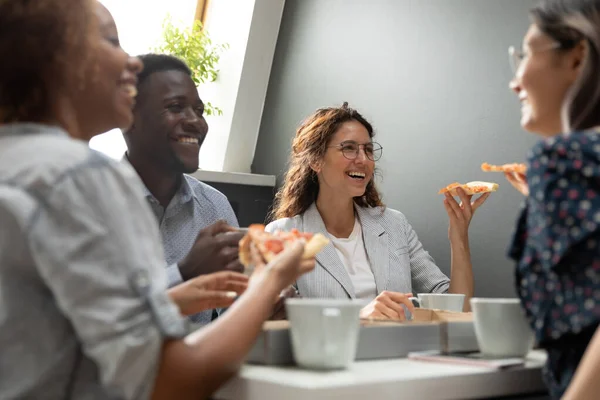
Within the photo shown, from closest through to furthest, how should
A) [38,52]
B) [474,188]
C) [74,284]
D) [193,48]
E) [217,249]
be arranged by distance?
[74,284] → [38,52] → [217,249] → [474,188] → [193,48]

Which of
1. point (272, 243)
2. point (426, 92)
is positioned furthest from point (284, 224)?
point (272, 243)

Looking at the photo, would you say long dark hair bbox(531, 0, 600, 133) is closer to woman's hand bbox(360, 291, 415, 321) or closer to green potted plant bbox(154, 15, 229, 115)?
woman's hand bbox(360, 291, 415, 321)

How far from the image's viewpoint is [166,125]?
2.57 meters

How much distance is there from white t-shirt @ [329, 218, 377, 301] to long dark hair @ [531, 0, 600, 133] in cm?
154

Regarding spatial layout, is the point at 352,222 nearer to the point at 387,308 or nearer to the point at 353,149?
the point at 353,149

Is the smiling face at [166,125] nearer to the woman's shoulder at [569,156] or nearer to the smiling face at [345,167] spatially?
the smiling face at [345,167]

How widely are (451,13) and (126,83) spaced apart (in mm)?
2292

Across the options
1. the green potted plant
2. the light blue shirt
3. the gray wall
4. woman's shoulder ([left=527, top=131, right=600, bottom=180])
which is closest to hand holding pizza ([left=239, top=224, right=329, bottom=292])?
woman's shoulder ([left=527, top=131, right=600, bottom=180])

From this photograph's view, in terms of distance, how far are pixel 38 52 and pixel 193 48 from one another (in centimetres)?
297

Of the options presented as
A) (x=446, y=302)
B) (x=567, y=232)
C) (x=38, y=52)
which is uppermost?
(x=38, y=52)

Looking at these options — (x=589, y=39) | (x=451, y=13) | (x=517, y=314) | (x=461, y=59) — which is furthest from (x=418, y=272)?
(x=589, y=39)

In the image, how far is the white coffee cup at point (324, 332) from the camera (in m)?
1.24

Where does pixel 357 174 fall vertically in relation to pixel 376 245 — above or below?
above

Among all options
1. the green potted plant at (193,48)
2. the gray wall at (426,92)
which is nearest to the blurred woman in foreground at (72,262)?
the gray wall at (426,92)
